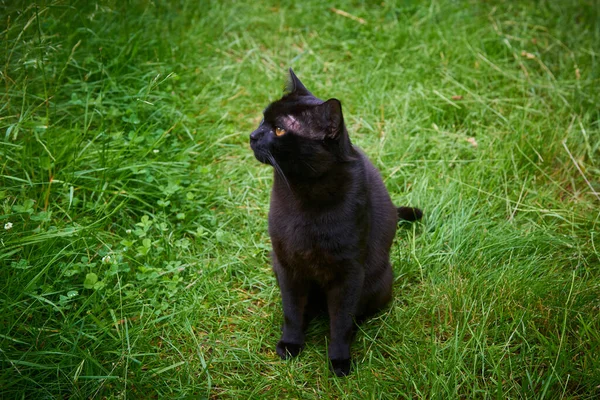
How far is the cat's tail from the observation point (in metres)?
2.92

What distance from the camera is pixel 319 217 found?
2193 mm

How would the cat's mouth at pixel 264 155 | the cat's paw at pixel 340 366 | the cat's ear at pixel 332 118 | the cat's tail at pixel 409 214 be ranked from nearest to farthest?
the cat's ear at pixel 332 118
the cat's mouth at pixel 264 155
the cat's paw at pixel 340 366
the cat's tail at pixel 409 214

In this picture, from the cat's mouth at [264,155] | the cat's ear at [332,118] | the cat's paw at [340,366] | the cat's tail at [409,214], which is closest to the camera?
the cat's ear at [332,118]

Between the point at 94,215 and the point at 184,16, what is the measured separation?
211 cm

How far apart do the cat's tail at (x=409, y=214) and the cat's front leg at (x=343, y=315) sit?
0.76 metres

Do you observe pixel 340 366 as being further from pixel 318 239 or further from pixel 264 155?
pixel 264 155

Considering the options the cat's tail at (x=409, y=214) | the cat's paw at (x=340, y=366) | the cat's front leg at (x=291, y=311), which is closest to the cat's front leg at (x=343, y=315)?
the cat's paw at (x=340, y=366)

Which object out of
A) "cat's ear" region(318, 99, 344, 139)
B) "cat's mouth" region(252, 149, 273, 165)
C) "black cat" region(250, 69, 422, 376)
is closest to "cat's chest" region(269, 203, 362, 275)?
"black cat" region(250, 69, 422, 376)

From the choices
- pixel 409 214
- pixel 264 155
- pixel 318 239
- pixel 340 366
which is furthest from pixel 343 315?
pixel 409 214

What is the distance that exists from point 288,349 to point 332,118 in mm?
1045

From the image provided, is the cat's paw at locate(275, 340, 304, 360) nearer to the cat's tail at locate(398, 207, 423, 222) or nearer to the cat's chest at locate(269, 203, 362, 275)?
the cat's chest at locate(269, 203, 362, 275)

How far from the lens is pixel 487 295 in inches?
96.9

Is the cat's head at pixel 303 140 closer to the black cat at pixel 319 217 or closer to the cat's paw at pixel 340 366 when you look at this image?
the black cat at pixel 319 217

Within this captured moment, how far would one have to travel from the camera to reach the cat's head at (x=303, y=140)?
208cm
